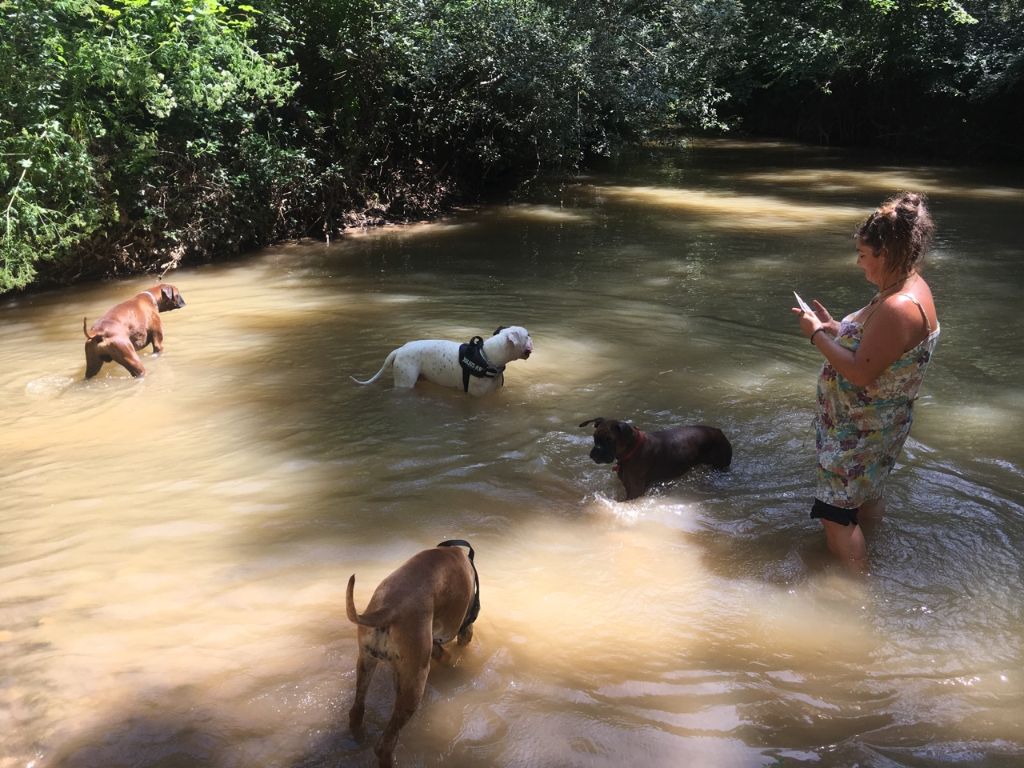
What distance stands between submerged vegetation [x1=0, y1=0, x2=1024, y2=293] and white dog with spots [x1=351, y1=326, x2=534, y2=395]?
19.4ft

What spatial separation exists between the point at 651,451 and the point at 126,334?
16.8ft

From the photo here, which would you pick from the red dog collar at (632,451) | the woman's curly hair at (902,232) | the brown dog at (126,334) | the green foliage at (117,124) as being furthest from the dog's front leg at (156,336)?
the woman's curly hair at (902,232)

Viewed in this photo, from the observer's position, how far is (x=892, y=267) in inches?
163

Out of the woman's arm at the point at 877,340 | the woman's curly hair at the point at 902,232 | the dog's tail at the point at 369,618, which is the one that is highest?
the woman's curly hair at the point at 902,232

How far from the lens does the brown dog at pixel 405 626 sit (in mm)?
3227

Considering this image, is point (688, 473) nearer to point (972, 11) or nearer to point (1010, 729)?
point (1010, 729)

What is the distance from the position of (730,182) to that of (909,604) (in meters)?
18.9

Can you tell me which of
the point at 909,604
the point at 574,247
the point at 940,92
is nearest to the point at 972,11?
the point at 940,92

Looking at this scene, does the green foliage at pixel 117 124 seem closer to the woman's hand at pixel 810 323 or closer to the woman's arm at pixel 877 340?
the woman's hand at pixel 810 323

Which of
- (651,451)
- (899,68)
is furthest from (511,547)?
(899,68)

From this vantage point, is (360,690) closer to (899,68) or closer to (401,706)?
(401,706)

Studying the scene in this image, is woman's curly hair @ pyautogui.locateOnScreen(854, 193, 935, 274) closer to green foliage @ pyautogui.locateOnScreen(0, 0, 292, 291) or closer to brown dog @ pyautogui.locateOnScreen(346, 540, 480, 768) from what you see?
brown dog @ pyautogui.locateOnScreen(346, 540, 480, 768)

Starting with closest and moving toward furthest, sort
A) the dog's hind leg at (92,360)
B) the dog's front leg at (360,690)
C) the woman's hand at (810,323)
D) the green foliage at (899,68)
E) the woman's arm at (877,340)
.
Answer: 1. the dog's front leg at (360,690)
2. the woman's arm at (877,340)
3. the woman's hand at (810,323)
4. the dog's hind leg at (92,360)
5. the green foliage at (899,68)

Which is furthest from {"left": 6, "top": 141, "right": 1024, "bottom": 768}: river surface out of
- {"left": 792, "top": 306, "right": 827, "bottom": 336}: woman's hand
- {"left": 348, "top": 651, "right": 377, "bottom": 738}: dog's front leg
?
{"left": 792, "top": 306, "right": 827, "bottom": 336}: woman's hand
